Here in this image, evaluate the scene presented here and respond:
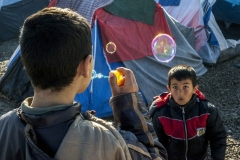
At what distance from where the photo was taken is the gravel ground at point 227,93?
15.8ft

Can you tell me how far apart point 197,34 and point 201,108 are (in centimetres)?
473

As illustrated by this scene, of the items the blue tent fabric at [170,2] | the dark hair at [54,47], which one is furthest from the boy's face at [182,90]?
the blue tent fabric at [170,2]

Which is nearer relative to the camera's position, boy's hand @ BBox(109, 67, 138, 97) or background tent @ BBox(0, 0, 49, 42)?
boy's hand @ BBox(109, 67, 138, 97)

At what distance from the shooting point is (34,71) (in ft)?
4.39

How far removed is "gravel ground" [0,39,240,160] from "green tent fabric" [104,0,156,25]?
1565mm

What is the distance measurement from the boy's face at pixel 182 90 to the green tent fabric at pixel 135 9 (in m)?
3.09

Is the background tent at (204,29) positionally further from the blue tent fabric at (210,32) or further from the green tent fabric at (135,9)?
the green tent fabric at (135,9)

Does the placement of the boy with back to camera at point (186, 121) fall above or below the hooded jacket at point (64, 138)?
below

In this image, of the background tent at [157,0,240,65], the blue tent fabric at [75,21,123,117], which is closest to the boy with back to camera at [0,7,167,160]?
the blue tent fabric at [75,21,123,117]

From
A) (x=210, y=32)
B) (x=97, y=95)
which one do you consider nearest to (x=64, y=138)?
(x=97, y=95)

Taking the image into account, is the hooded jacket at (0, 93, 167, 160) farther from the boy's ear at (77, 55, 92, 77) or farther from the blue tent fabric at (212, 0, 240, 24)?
the blue tent fabric at (212, 0, 240, 24)

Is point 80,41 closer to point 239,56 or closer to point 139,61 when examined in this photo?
point 139,61

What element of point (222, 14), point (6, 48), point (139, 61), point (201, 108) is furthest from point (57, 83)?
point (222, 14)

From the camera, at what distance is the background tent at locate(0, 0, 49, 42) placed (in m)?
9.83
